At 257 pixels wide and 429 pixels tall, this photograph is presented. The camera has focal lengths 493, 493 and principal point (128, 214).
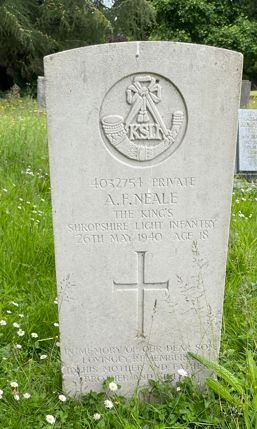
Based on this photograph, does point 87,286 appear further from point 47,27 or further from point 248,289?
point 47,27

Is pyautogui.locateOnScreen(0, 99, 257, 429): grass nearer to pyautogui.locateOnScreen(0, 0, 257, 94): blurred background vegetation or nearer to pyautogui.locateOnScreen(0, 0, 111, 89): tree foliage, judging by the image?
pyautogui.locateOnScreen(0, 0, 257, 94): blurred background vegetation

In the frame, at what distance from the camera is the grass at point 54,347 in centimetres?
225

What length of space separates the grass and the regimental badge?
1.00m

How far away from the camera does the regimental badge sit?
6.69ft

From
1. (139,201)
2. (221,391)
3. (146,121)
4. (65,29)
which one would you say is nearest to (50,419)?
(221,391)

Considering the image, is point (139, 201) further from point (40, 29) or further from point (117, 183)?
point (40, 29)

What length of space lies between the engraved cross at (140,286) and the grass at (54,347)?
344 mm

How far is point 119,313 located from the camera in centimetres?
242

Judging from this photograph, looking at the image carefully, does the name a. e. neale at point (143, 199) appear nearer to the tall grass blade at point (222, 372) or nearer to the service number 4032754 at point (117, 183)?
the service number 4032754 at point (117, 183)

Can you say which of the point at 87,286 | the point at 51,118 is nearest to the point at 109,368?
the point at 87,286

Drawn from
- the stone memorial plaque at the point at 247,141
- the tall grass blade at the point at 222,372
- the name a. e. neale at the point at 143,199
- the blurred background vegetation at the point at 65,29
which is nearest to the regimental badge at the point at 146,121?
the name a. e. neale at the point at 143,199

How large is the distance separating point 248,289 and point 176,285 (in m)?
0.96

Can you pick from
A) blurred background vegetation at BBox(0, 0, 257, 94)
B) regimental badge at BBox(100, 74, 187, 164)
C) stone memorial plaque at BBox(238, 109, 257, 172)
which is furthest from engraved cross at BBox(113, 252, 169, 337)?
blurred background vegetation at BBox(0, 0, 257, 94)

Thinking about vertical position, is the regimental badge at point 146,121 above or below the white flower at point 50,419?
above
